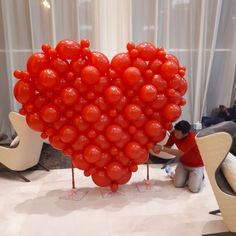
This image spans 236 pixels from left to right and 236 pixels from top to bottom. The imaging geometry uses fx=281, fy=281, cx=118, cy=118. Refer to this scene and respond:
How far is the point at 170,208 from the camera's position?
8.09 ft

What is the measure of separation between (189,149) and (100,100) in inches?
40.0

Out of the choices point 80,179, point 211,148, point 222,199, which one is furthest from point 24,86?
point 222,199

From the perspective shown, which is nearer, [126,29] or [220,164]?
[220,164]

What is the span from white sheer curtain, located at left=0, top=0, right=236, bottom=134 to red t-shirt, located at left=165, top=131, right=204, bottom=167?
5.93 feet

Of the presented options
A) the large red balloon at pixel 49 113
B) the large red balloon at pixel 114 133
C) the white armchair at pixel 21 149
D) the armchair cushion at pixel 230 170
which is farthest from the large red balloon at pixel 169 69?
the white armchair at pixel 21 149

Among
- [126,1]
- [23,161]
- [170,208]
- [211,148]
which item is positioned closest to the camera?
[211,148]

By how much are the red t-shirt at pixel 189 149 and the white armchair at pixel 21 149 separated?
144 cm

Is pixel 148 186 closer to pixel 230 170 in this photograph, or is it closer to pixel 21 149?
pixel 230 170

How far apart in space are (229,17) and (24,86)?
3.37 metres

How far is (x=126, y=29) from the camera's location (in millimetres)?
4098

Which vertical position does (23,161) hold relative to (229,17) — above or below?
below

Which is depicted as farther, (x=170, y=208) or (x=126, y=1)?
(x=126, y=1)

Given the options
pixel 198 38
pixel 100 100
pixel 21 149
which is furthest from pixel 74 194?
pixel 198 38

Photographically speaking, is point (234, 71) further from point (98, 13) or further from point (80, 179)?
point (80, 179)
